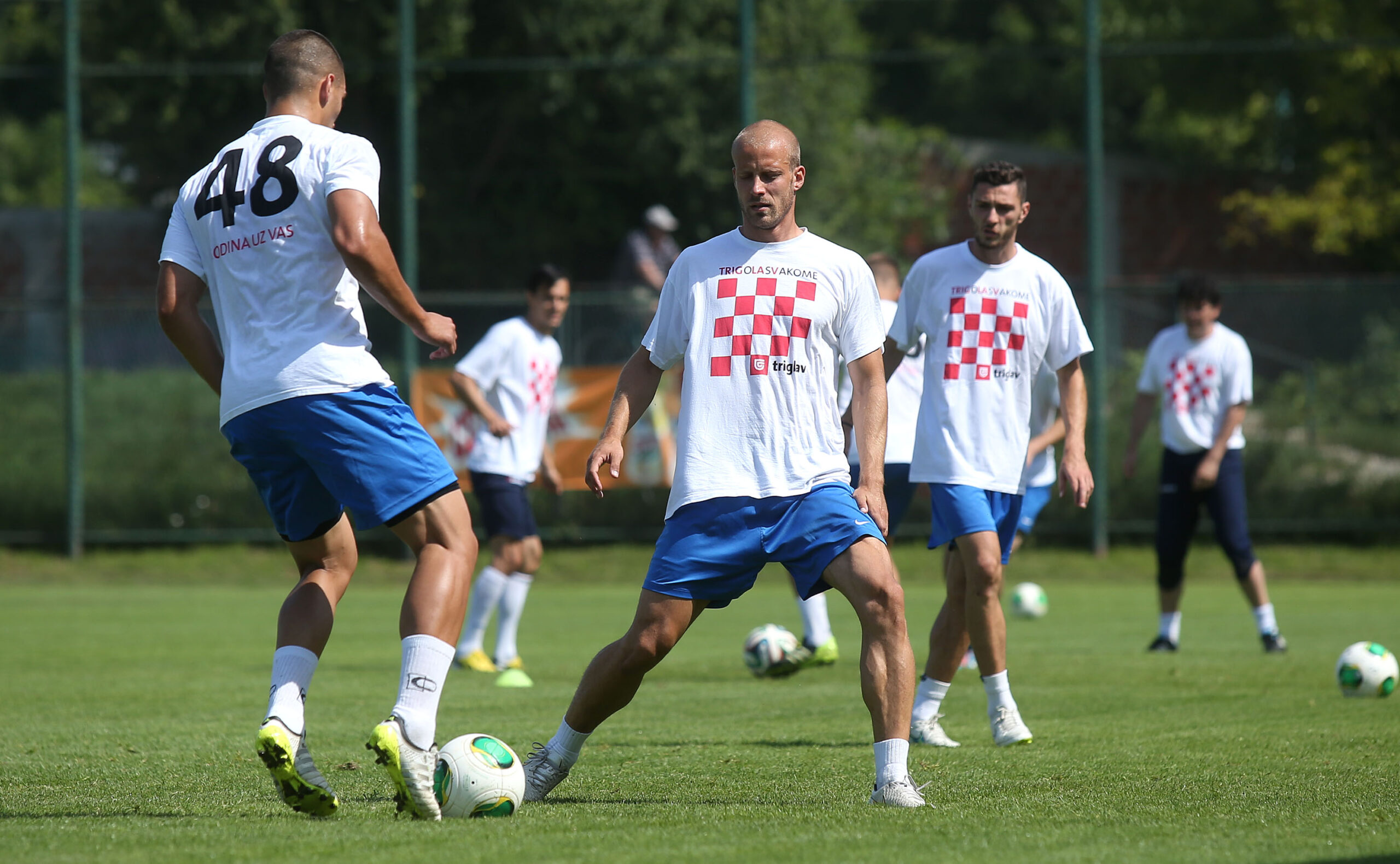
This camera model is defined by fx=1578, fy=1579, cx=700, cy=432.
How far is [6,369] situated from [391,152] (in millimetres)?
7914

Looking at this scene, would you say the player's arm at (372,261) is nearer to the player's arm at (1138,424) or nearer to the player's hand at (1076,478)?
the player's hand at (1076,478)

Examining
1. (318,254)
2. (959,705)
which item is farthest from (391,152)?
(318,254)

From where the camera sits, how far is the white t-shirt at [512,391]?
995 centimetres

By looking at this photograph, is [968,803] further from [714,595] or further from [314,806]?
[314,806]

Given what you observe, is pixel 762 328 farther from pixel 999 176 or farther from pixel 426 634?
pixel 999 176

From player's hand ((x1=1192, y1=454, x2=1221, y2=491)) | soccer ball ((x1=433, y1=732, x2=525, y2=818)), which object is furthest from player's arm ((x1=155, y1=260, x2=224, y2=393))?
player's hand ((x1=1192, y1=454, x2=1221, y2=491))

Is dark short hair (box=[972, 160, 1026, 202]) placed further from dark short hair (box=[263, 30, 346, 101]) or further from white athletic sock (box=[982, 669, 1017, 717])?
dark short hair (box=[263, 30, 346, 101])

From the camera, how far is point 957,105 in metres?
44.1

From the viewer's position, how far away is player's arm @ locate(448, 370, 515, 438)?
970 cm

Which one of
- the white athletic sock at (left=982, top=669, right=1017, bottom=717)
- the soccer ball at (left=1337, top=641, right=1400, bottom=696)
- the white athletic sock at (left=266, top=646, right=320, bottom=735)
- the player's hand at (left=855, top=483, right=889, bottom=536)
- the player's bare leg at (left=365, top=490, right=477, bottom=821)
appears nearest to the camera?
the player's bare leg at (left=365, top=490, right=477, bottom=821)

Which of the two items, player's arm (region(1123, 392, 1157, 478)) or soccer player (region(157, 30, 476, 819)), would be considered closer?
soccer player (region(157, 30, 476, 819))

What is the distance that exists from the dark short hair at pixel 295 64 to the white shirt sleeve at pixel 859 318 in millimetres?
1774

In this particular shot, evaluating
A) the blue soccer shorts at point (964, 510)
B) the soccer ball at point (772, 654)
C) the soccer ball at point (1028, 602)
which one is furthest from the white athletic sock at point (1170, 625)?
the blue soccer shorts at point (964, 510)

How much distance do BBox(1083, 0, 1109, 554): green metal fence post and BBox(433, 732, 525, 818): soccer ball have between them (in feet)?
41.4
